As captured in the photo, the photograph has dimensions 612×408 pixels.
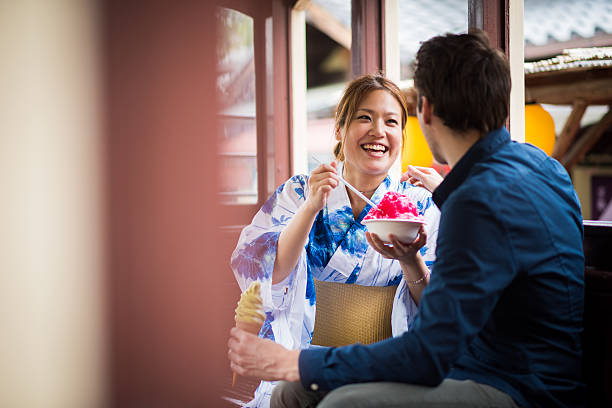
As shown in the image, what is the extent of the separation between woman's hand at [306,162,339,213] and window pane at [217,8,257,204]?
1270mm

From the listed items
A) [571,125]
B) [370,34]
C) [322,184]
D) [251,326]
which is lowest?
[251,326]

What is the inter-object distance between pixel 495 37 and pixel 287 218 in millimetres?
949

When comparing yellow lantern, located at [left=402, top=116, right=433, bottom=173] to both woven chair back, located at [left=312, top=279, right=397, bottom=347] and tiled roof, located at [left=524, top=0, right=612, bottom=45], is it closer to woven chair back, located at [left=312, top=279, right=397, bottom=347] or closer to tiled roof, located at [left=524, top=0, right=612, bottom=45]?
tiled roof, located at [left=524, top=0, right=612, bottom=45]

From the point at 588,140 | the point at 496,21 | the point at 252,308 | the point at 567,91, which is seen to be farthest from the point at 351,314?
the point at 588,140

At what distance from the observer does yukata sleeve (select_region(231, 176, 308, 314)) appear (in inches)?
59.9

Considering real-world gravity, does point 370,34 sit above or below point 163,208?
above

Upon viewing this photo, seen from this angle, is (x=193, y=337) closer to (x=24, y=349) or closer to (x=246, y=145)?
(x=24, y=349)

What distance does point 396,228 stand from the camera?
110 cm

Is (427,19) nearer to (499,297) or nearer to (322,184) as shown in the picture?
(322,184)

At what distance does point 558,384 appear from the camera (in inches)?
35.2

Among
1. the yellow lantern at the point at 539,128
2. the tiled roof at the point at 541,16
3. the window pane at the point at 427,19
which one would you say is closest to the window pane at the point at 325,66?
the window pane at the point at 427,19

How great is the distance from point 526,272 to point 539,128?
5.47ft

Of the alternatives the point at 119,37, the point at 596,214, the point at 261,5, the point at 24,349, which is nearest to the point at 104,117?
the point at 119,37

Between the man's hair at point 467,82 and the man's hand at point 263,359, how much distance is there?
563mm
